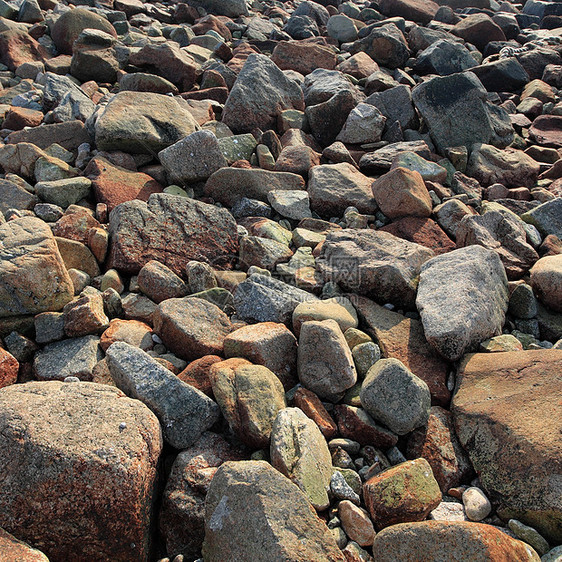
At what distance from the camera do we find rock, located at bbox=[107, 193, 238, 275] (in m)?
3.80

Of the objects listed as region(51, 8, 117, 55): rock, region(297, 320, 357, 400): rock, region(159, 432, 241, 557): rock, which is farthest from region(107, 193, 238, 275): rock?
region(51, 8, 117, 55): rock

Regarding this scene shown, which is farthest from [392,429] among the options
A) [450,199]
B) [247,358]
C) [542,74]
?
[542,74]

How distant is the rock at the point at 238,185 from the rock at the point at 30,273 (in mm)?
1764

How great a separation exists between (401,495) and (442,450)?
48cm

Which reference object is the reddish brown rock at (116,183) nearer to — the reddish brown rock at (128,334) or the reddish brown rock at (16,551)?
the reddish brown rock at (128,334)

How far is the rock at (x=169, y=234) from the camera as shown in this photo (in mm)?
3805

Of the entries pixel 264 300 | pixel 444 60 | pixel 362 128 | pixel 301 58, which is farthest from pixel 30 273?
pixel 444 60

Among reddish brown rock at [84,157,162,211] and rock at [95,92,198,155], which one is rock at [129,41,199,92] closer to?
rock at [95,92,198,155]

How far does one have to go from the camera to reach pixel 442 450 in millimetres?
2723

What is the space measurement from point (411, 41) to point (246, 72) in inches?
208

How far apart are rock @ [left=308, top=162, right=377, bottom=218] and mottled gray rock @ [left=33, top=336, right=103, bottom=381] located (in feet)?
8.12

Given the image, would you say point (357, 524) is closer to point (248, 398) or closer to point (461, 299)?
point (248, 398)

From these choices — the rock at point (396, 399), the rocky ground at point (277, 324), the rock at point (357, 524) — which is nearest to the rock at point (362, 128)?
the rocky ground at point (277, 324)


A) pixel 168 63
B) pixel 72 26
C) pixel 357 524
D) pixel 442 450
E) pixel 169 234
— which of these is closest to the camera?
pixel 357 524
